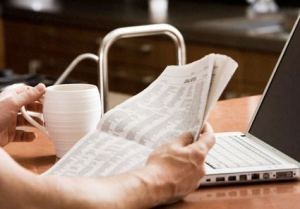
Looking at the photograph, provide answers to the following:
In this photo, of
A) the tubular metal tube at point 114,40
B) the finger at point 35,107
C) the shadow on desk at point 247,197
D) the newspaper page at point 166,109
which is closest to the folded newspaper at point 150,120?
the newspaper page at point 166,109

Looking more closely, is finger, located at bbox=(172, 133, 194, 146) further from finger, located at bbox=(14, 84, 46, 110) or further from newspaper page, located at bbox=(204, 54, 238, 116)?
finger, located at bbox=(14, 84, 46, 110)

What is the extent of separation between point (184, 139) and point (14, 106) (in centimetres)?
42

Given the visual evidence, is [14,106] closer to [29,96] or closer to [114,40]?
[29,96]

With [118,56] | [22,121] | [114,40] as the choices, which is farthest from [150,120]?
[118,56]

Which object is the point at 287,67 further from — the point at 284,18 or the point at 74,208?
the point at 284,18

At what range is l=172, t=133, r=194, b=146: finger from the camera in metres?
1.21

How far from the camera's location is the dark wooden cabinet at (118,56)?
134 inches

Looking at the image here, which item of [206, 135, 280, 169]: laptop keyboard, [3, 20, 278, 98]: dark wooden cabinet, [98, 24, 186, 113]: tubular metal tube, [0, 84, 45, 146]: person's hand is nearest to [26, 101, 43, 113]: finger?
[0, 84, 45, 146]: person's hand

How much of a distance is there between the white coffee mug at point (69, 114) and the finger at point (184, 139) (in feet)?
0.93

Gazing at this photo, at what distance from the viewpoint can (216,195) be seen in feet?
4.22

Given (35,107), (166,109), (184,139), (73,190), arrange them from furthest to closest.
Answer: (35,107)
(166,109)
(184,139)
(73,190)

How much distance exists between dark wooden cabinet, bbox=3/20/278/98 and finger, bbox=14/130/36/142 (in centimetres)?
183

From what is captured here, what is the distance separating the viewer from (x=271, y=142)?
1.39 m

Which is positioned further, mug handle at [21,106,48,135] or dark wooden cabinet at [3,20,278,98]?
dark wooden cabinet at [3,20,278,98]
